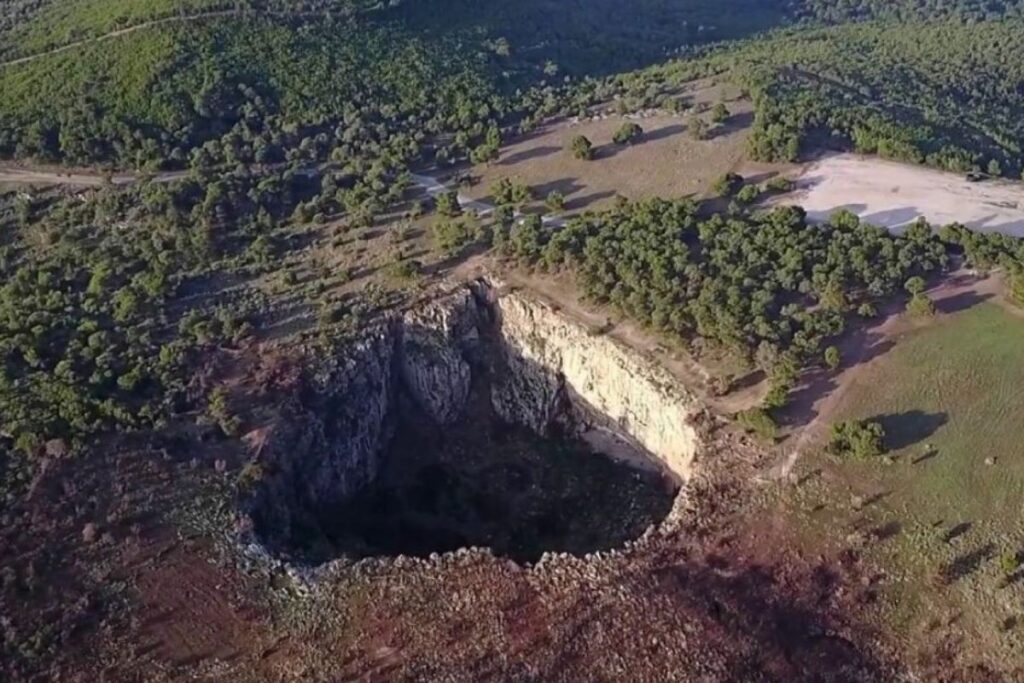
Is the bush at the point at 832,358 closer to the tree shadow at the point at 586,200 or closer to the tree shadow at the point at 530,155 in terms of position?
the tree shadow at the point at 586,200

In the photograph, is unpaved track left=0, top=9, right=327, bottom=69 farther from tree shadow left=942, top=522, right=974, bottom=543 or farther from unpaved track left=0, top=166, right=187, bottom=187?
tree shadow left=942, top=522, right=974, bottom=543

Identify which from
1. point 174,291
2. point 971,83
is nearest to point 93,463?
point 174,291

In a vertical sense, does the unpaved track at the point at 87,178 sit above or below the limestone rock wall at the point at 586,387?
above

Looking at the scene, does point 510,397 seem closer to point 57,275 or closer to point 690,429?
point 690,429

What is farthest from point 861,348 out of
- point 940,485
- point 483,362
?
point 483,362

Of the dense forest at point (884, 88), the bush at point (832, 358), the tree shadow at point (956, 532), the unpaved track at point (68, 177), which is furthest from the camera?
the dense forest at point (884, 88)

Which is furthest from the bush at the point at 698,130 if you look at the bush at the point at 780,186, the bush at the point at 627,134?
the bush at the point at 780,186

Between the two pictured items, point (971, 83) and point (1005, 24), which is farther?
point (1005, 24)
